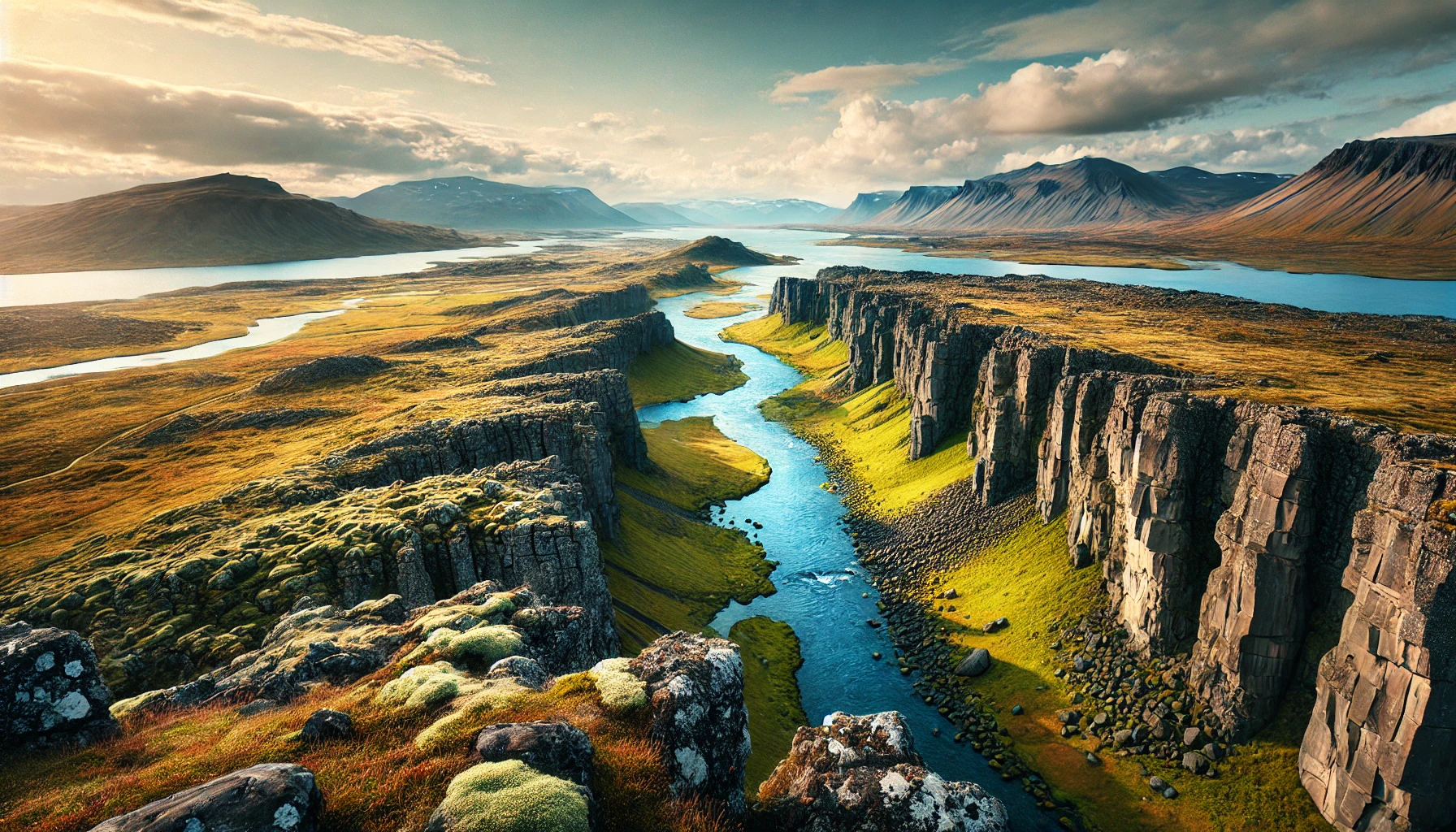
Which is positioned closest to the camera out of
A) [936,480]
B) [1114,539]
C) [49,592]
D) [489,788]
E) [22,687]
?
[489,788]

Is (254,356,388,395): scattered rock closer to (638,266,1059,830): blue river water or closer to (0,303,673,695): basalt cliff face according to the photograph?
(0,303,673,695): basalt cliff face

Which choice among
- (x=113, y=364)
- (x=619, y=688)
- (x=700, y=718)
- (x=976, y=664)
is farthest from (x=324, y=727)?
(x=113, y=364)

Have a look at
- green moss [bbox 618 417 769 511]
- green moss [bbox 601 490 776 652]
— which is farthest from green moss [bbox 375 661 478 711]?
green moss [bbox 618 417 769 511]

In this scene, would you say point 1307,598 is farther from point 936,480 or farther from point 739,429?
point 739,429

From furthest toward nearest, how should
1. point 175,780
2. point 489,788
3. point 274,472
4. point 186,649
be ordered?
point 274,472 < point 186,649 < point 175,780 < point 489,788

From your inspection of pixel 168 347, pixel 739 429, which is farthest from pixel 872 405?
pixel 168 347

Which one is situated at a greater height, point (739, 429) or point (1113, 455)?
point (1113, 455)

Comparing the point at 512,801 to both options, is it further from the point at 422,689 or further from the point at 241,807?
the point at 422,689
